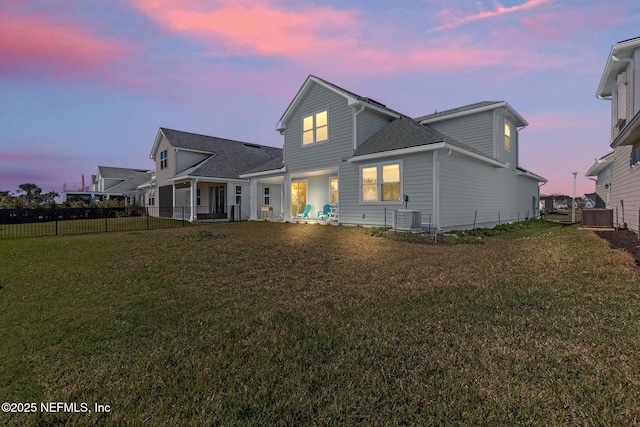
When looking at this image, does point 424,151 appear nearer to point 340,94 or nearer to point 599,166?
Result: point 340,94

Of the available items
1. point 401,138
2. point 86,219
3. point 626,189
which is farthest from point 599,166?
point 86,219

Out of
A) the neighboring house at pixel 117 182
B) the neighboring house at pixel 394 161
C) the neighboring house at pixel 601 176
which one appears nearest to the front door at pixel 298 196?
the neighboring house at pixel 394 161

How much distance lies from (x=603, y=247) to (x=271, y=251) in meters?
8.25

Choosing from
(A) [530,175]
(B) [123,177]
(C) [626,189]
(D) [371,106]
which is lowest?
(C) [626,189]

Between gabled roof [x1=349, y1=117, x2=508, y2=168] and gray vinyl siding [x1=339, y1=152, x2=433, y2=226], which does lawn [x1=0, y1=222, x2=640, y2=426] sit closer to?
gray vinyl siding [x1=339, y1=152, x2=433, y2=226]

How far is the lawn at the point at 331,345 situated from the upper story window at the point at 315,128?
10653 mm

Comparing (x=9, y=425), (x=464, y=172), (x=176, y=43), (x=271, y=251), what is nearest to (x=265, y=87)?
(x=176, y=43)

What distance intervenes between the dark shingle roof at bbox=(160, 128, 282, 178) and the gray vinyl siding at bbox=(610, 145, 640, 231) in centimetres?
2160

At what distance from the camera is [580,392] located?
2.00 meters

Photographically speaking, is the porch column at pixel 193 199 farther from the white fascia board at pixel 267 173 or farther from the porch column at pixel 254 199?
the porch column at pixel 254 199

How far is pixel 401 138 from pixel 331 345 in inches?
441

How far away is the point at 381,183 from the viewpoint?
12680 mm

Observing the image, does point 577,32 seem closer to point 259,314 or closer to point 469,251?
point 469,251

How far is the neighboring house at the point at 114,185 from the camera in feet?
131
